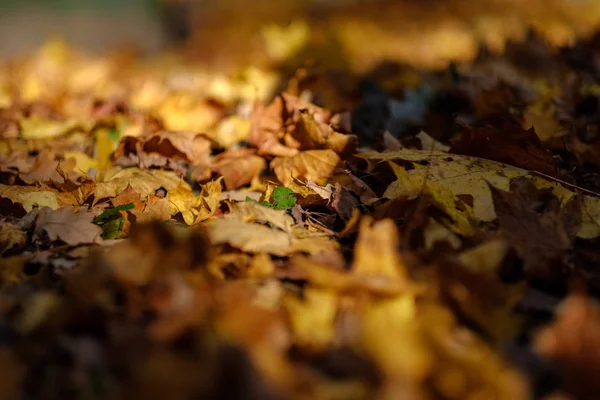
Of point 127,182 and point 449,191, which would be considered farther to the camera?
point 127,182

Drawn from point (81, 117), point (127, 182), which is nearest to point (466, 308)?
point (127, 182)

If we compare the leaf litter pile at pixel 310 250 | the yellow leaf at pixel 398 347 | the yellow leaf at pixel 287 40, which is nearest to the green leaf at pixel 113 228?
the leaf litter pile at pixel 310 250

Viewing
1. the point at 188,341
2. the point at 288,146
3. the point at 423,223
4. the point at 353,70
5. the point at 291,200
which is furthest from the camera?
the point at 353,70

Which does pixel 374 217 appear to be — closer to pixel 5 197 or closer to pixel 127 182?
pixel 127 182

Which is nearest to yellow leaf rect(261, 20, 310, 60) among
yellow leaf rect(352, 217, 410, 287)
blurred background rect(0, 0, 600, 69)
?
blurred background rect(0, 0, 600, 69)

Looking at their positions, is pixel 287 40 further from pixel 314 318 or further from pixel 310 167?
pixel 314 318

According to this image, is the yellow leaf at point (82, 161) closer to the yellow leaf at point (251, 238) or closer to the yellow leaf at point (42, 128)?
the yellow leaf at point (42, 128)

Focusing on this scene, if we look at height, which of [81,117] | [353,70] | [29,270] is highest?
[29,270]
